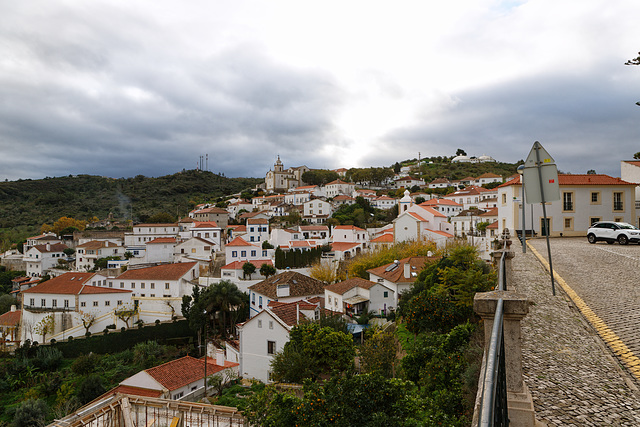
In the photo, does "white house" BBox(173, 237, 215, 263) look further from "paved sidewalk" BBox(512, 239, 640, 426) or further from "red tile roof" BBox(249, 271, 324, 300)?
"paved sidewalk" BBox(512, 239, 640, 426)

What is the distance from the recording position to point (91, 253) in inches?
2116

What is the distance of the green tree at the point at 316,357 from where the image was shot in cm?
1670

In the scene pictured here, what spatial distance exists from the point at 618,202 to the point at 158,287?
135 ft

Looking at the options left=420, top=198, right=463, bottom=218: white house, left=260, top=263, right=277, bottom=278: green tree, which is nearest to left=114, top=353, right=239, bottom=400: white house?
left=260, top=263, right=277, bottom=278: green tree

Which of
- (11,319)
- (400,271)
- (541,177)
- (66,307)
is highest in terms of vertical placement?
(541,177)

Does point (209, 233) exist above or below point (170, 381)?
above

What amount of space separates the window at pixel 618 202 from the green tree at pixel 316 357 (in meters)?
19.8

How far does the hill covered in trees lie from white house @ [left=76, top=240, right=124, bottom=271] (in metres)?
28.0

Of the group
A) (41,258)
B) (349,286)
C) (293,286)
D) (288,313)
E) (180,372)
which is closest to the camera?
(180,372)

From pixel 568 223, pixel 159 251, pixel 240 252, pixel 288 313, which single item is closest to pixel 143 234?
pixel 159 251

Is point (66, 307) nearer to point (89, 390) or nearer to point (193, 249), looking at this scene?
point (89, 390)

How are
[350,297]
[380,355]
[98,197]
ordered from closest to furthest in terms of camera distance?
[380,355]
[350,297]
[98,197]

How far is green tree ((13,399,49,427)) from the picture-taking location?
69.0ft

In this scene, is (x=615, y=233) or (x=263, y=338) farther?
(x=263, y=338)
